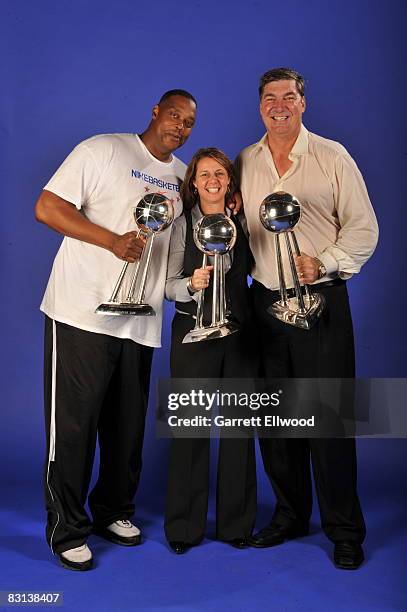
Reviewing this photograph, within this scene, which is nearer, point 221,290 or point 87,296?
point 221,290

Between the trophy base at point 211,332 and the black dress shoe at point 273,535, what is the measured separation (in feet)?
2.41

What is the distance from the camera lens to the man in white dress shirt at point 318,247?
271 centimetres

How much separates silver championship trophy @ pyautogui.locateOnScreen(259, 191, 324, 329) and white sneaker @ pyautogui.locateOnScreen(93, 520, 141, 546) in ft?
2.93

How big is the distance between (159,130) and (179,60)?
70cm

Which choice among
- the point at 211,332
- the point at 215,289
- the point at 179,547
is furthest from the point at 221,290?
the point at 179,547

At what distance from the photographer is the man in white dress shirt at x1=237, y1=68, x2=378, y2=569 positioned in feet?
8.89

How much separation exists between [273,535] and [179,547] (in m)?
0.33

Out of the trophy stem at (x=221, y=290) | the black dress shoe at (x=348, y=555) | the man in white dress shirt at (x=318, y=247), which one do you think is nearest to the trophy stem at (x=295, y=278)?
the man in white dress shirt at (x=318, y=247)

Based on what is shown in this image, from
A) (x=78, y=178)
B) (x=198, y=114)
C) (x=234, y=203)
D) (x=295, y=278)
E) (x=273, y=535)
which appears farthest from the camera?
(x=198, y=114)

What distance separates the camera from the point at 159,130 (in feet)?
9.23

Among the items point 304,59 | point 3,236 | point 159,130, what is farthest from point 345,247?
point 3,236

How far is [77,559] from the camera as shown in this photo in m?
2.67

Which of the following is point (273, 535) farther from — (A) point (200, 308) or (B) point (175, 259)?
(B) point (175, 259)

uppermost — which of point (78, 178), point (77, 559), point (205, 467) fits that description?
point (78, 178)
